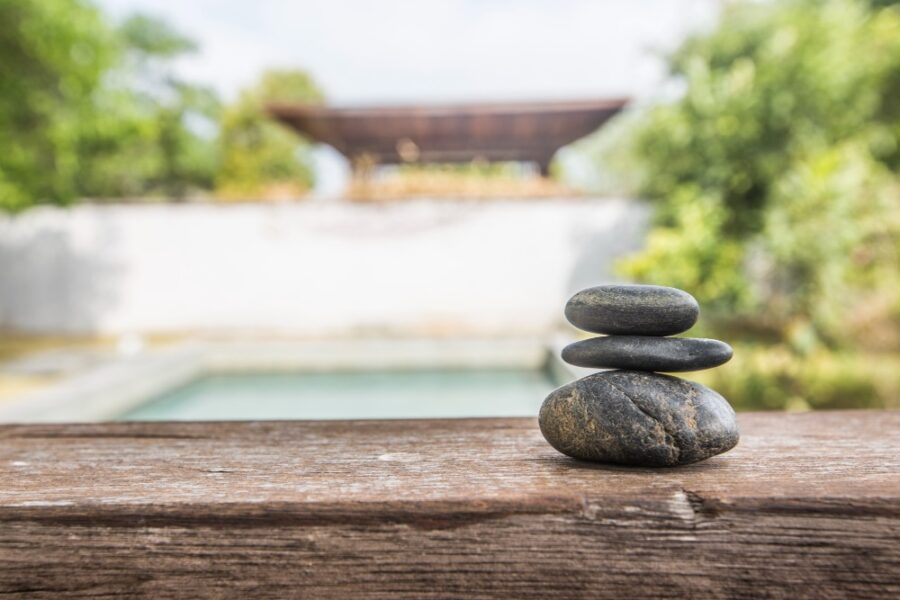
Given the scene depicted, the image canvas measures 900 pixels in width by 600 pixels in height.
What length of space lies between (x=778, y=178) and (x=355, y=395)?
562 cm

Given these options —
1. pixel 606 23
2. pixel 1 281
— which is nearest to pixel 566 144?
pixel 1 281

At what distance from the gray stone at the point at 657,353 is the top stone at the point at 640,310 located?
0.06 ft

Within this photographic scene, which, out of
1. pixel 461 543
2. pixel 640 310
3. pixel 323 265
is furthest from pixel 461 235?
pixel 461 543

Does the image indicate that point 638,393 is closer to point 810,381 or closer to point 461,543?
point 461,543

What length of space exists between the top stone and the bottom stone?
9 cm

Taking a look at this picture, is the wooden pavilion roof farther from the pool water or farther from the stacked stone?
the stacked stone

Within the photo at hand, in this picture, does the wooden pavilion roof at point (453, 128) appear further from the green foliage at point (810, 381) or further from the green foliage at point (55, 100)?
the green foliage at point (810, 381)

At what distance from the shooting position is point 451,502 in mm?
667

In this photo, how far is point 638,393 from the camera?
0.92 meters

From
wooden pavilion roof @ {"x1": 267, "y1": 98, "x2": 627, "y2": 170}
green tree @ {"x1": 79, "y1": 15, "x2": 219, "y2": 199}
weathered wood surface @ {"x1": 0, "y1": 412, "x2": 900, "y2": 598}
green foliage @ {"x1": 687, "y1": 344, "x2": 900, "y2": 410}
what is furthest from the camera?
green tree @ {"x1": 79, "y1": 15, "x2": 219, "y2": 199}

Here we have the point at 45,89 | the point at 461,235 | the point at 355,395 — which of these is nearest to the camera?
the point at 355,395

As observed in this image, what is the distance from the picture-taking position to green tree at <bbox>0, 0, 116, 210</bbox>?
6508 millimetres

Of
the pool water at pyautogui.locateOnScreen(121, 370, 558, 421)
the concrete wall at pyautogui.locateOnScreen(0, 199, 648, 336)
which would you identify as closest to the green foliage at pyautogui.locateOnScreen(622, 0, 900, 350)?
the concrete wall at pyautogui.locateOnScreen(0, 199, 648, 336)

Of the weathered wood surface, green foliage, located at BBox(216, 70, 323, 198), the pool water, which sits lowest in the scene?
the pool water
